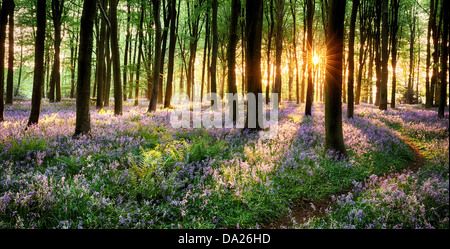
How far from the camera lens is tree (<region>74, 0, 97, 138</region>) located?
7.18 m

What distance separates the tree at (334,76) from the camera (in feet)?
21.6

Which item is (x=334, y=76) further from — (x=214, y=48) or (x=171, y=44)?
(x=171, y=44)

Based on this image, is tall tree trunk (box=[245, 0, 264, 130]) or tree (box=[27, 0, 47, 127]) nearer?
tree (box=[27, 0, 47, 127])

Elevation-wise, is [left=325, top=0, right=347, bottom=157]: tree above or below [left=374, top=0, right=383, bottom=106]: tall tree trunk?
below

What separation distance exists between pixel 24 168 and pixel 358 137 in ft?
35.1

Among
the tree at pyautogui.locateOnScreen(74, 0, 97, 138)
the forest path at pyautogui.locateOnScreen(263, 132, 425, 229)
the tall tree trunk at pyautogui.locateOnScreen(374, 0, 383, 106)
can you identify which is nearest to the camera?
the forest path at pyautogui.locateOnScreen(263, 132, 425, 229)

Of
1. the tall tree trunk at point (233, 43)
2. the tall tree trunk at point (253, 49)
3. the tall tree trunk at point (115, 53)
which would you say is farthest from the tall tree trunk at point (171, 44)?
the tall tree trunk at point (253, 49)

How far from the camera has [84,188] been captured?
13.0 ft

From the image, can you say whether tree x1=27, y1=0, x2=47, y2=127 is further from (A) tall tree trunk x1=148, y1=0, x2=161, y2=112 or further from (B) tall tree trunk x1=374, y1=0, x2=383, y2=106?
(B) tall tree trunk x1=374, y1=0, x2=383, y2=106

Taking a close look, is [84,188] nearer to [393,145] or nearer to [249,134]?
[249,134]

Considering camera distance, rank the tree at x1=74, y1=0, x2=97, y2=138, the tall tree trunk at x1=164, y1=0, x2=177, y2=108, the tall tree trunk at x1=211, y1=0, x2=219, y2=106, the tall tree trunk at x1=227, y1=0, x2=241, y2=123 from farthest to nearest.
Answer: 1. the tall tree trunk at x1=211, y1=0, x2=219, y2=106
2. the tall tree trunk at x1=164, y1=0, x2=177, y2=108
3. the tall tree trunk at x1=227, y1=0, x2=241, y2=123
4. the tree at x1=74, y1=0, x2=97, y2=138

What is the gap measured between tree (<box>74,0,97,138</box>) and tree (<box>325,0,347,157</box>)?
7323 millimetres

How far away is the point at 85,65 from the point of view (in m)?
7.38

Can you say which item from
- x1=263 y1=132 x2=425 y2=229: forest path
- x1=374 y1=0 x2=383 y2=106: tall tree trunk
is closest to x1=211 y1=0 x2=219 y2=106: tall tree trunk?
x1=374 y1=0 x2=383 y2=106: tall tree trunk
